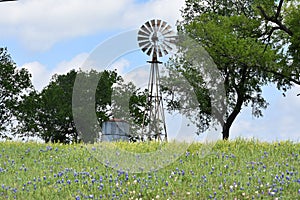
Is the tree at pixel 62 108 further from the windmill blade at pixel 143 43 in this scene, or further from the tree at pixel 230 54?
the windmill blade at pixel 143 43

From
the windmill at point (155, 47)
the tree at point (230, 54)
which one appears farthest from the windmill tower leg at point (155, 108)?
the tree at point (230, 54)

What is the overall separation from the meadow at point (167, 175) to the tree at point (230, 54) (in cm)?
851

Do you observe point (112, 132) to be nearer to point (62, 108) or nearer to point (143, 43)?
point (143, 43)

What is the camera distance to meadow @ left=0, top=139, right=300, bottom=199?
22.8ft

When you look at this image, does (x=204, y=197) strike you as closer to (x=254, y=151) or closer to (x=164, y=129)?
(x=254, y=151)

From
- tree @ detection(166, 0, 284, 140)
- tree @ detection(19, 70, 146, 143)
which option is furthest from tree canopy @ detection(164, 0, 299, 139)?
tree @ detection(19, 70, 146, 143)

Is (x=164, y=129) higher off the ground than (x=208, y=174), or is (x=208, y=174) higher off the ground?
(x=164, y=129)

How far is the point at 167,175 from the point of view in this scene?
7.88 meters

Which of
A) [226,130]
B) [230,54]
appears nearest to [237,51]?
[230,54]

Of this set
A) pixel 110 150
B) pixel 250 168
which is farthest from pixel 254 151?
pixel 110 150

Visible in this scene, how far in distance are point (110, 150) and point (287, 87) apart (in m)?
13.5

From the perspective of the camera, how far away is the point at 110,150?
10.1m

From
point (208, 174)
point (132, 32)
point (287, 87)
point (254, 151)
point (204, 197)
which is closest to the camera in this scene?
point (204, 197)

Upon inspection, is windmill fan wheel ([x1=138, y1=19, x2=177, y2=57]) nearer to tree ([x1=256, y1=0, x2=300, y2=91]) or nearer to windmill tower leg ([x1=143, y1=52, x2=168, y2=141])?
windmill tower leg ([x1=143, y1=52, x2=168, y2=141])
